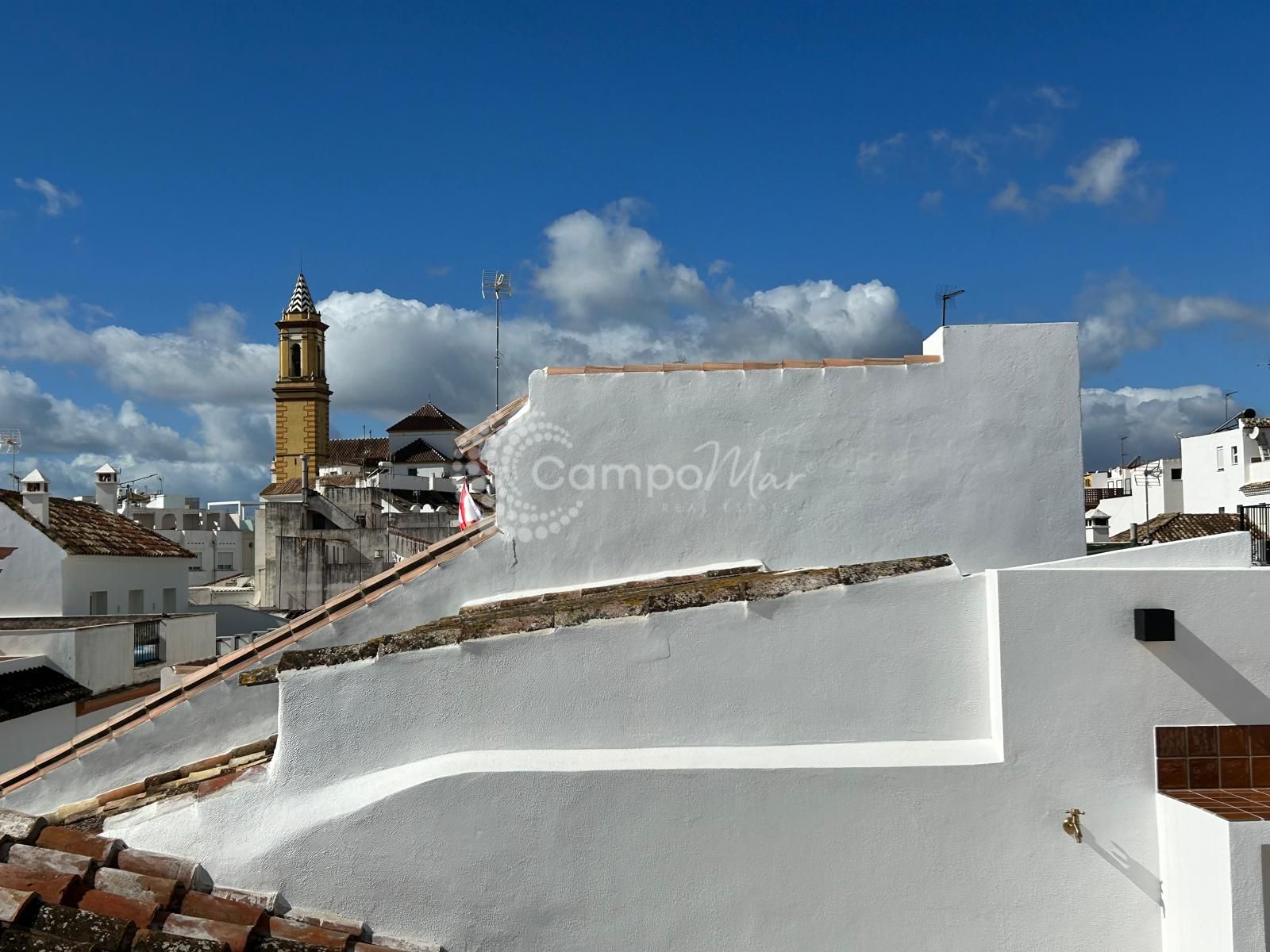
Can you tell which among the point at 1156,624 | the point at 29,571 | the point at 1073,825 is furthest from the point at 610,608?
the point at 29,571

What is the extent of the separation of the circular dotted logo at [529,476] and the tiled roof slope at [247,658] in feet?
0.93

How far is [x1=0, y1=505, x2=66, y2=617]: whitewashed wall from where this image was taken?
17594 millimetres

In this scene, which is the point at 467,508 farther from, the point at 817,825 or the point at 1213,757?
the point at 1213,757

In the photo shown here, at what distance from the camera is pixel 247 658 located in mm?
7645

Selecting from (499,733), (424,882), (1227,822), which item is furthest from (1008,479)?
(424,882)

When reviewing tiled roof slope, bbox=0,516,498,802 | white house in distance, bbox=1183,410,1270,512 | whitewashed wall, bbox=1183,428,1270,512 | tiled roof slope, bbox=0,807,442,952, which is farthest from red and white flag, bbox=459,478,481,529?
whitewashed wall, bbox=1183,428,1270,512

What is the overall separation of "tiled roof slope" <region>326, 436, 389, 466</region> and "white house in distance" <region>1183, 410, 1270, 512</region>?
5130cm

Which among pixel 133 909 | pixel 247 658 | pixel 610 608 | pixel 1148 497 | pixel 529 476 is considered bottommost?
pixel 133 909

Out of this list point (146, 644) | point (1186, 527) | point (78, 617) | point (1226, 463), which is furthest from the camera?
point (1226, 463)

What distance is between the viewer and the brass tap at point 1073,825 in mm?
5531

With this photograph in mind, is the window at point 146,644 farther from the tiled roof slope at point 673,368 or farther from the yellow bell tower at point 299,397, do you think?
the yellow bell tower at point 299,397

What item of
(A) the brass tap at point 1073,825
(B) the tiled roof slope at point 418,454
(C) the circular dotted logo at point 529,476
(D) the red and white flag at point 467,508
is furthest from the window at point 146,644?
(B) the tiled roof slope at point 418,454

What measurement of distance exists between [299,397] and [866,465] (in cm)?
6529

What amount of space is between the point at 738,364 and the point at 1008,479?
7.50ft
